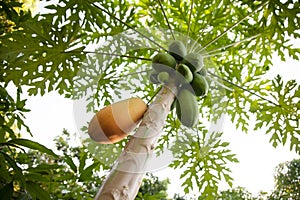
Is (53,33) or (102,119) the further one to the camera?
(53,33)

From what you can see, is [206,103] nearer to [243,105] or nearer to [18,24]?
[243,105]

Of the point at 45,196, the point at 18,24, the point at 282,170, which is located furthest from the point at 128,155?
the point at 282,170

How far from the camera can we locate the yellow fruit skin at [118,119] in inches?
36.9

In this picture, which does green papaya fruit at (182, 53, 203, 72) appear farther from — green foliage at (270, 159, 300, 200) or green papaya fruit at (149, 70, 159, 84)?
green foliage at (270, 159, 300, 200)

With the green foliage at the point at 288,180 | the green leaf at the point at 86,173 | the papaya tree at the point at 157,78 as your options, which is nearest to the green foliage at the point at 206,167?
the papaya tree at the point at 157,78

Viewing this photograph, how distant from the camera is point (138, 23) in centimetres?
272

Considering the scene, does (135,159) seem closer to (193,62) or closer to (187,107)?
(187,107)

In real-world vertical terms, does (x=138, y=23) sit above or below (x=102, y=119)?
above

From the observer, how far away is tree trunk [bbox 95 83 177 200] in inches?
28.6

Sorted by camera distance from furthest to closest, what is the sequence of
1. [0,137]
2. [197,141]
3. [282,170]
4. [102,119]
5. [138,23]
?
[282,170] → [138,23] → [197,141] → [0,137] → [102,119]

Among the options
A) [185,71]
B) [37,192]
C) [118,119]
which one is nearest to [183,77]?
[185,71]

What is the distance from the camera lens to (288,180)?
948cm

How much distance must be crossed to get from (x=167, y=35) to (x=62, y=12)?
53 cm

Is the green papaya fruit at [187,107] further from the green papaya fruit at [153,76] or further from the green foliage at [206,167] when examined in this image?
the green foliage at [206,167]
